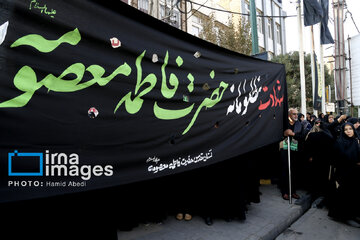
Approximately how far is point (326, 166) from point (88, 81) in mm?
4579

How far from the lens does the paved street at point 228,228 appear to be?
9.44 ft

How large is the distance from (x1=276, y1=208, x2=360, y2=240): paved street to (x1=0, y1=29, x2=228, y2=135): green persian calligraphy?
2325mm

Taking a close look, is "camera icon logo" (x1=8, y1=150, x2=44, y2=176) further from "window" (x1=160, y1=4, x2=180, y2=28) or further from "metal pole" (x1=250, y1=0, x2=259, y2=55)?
"metal pole" (x1=250, y1=0, x2=259, y2=55)

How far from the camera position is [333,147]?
404cm

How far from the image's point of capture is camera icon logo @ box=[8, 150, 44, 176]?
1.19m

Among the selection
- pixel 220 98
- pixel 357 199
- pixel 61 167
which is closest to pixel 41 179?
pixel 61 167

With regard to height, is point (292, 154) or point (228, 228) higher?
point (292, 154)

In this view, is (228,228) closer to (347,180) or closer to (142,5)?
(347,180)

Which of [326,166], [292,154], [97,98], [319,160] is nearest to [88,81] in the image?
[97,98]

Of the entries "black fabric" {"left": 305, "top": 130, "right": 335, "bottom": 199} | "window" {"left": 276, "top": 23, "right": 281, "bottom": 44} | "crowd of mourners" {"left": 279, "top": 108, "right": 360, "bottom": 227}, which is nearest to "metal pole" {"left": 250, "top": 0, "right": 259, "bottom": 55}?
"crowd of mourners" {"left": 279, "top": 108, "right": 360, "bottom": 227}

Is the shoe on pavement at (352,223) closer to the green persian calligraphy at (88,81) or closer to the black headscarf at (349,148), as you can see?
the black headscarf at (349,148)

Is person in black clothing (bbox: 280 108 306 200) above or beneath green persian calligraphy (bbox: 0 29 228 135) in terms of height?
beneath

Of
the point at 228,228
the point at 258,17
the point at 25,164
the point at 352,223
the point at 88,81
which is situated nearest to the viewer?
the point at 25,164

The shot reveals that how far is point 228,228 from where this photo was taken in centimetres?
313
